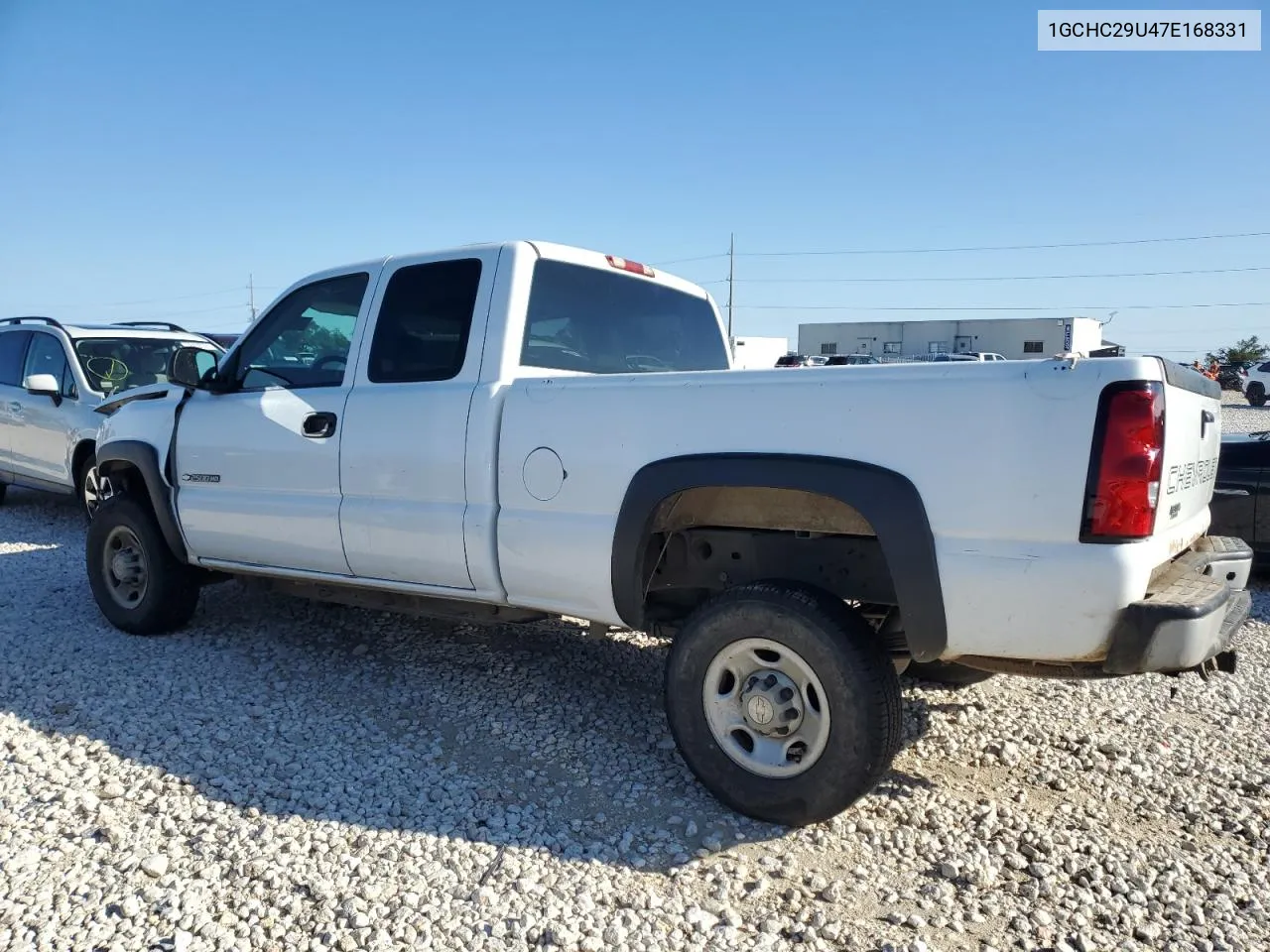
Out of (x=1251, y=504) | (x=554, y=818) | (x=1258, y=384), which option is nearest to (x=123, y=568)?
(x=554, y=818)

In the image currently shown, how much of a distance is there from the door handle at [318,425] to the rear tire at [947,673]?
108 inches

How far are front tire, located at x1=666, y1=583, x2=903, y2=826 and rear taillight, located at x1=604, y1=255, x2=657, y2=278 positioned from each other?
1900 millimetres

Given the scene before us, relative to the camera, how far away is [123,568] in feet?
17.0

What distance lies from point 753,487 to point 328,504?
6.64 feet

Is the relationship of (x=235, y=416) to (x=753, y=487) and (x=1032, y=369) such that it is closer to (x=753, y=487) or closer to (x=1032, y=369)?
(x=753, y=487)

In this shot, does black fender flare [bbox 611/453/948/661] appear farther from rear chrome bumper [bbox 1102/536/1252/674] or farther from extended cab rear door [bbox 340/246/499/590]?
extended cab rear door [bbox 340/246/499/590]

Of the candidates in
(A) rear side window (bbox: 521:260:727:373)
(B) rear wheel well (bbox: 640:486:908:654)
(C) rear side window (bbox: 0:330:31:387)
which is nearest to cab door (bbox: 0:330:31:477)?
(C) rear side window (bbox: 0:330:31:387)

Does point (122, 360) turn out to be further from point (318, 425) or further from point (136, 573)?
point (318, 425)

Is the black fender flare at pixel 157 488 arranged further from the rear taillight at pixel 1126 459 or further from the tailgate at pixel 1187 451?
the tailgate at pixel 1187 451

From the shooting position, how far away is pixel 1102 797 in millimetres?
3350

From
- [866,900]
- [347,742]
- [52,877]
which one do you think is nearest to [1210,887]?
[866,900]

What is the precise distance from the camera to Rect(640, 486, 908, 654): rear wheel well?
10.5 feet

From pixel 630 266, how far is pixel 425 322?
1.06 m

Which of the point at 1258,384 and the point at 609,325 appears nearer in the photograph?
the point at 609,325
